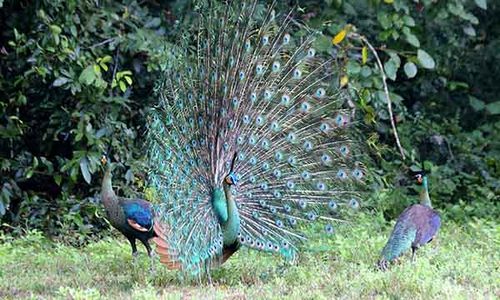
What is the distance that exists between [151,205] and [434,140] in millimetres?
5182

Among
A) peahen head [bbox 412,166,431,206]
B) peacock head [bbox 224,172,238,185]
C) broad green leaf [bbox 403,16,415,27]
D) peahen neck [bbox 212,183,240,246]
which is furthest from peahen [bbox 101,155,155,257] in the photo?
broad green leaf [bbox 403,16,415,27]

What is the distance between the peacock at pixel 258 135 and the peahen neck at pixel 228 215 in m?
0.09

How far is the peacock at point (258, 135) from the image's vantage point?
6812 millimetres

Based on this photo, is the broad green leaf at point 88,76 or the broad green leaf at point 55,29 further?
the broad green leaf at point 55,29

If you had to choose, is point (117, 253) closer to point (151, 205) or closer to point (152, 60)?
point (151, 205)

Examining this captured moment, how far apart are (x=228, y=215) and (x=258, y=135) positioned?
751mm

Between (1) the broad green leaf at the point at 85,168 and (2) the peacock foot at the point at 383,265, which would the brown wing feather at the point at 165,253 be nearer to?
(2) the peacock foot at the point at 383,265

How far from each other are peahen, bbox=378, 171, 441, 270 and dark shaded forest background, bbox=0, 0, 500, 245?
1327 mm

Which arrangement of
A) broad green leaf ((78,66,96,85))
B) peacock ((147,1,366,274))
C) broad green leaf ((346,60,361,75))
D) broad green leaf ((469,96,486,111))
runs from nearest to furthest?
peacock ((147,1,366,274)), broad green leaf ((346,60,361,75)), broad green leaf ((78,66,96,85)), broad green leaf ((469,96,486,111))

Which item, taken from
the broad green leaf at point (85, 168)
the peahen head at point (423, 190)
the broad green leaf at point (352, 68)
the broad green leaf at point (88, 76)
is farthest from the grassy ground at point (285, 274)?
the broad green leaf at point (88, 76)

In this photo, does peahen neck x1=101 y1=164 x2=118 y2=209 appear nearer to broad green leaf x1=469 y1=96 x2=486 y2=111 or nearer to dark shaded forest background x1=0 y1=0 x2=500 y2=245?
dark shaded forest background x1=0 y1=0 x2=500 y2=245

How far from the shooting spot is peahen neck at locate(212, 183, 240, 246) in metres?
6.46

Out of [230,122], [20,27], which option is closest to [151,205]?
[230,122]

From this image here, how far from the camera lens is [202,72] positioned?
23.0 ft
